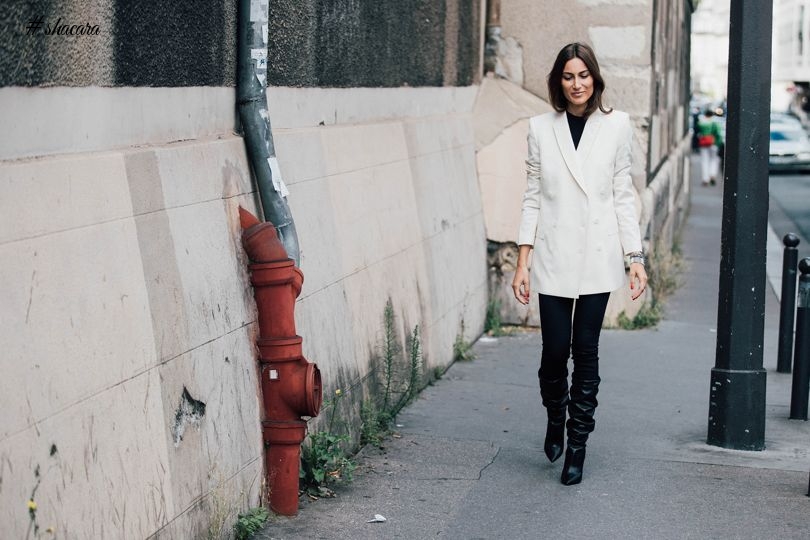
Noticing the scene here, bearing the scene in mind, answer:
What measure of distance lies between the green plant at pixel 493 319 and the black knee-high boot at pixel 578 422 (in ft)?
12.9

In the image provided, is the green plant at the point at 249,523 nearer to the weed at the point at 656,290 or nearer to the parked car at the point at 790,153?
the weed at the point at 656,290

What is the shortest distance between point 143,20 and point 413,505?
2272 millimetres

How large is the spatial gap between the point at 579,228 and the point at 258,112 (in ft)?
4.92

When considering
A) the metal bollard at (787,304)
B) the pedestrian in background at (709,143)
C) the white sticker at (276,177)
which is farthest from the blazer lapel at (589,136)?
the pedestrian in background at (709,143)

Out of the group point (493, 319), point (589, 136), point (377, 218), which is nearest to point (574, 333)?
point (589, 136)

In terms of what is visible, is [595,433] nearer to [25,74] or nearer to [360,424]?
[360,424]

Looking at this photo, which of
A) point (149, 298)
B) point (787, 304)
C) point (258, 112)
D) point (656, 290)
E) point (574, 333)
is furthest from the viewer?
point (656, 290)

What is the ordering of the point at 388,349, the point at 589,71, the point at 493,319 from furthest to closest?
the point at 493,319, the point at 388,349, the point at 589,71

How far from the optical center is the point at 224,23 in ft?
15.7

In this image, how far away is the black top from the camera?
548cm

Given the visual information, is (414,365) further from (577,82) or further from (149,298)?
(149,298)

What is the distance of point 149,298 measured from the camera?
388 cm

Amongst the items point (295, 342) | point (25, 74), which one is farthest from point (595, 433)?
point (25, 74)

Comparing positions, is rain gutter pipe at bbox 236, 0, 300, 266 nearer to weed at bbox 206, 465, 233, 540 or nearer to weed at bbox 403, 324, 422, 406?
weed at bbox 206, 465, 233, 540
